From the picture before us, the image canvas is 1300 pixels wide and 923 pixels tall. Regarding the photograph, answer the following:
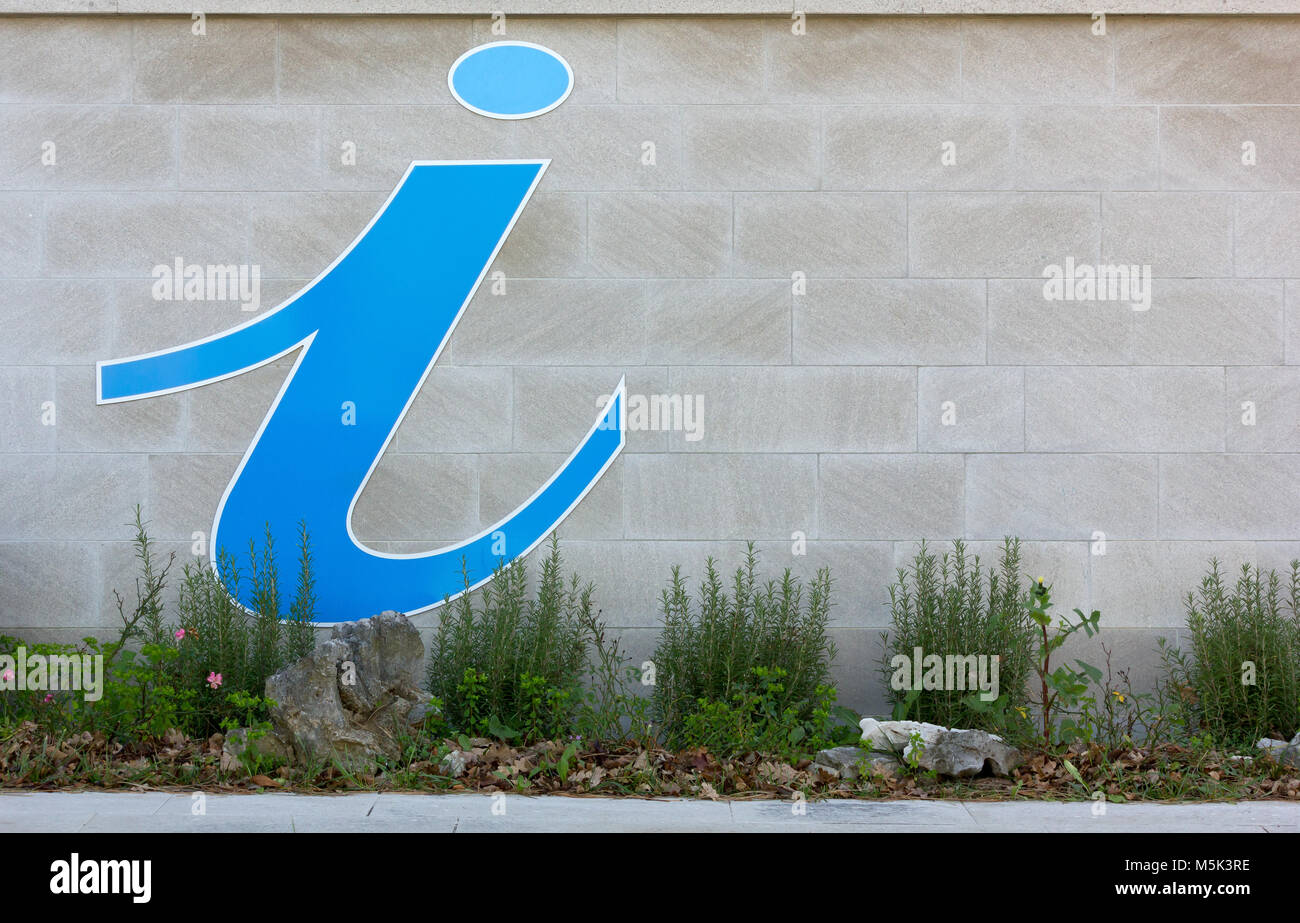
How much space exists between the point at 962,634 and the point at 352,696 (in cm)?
339

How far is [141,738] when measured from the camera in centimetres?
603

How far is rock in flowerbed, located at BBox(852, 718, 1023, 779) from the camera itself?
577cm

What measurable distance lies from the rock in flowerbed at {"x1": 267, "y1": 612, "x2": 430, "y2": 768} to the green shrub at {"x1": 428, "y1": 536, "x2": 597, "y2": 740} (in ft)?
0.98

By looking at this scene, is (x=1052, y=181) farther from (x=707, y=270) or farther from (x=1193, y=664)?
(x=1193, y=664)

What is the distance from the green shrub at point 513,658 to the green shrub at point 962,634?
6.08 feet

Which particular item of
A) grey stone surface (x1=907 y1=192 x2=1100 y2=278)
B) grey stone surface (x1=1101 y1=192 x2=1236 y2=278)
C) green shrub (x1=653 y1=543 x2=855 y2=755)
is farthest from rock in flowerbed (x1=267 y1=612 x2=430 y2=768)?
grey stone surface (x1=1101 y1=192 x2=1236 y2=278)

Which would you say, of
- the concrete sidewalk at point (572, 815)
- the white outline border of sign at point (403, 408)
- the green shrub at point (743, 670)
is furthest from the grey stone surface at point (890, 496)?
the concrete sidewalk at point (572, 815)

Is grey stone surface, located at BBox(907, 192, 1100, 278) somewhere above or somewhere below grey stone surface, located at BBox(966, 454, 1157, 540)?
above

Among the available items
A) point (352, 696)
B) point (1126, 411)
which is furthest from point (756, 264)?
point (352, 696)

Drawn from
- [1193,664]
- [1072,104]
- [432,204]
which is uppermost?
[1072,104]

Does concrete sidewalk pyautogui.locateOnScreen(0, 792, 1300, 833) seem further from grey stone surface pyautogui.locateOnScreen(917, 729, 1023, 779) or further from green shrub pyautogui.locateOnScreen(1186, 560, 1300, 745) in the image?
green shrub pyautogui.locateOnScreen(1186, 560, 1300, 745)

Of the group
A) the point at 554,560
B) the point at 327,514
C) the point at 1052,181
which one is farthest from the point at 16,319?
the point at 1052,181
